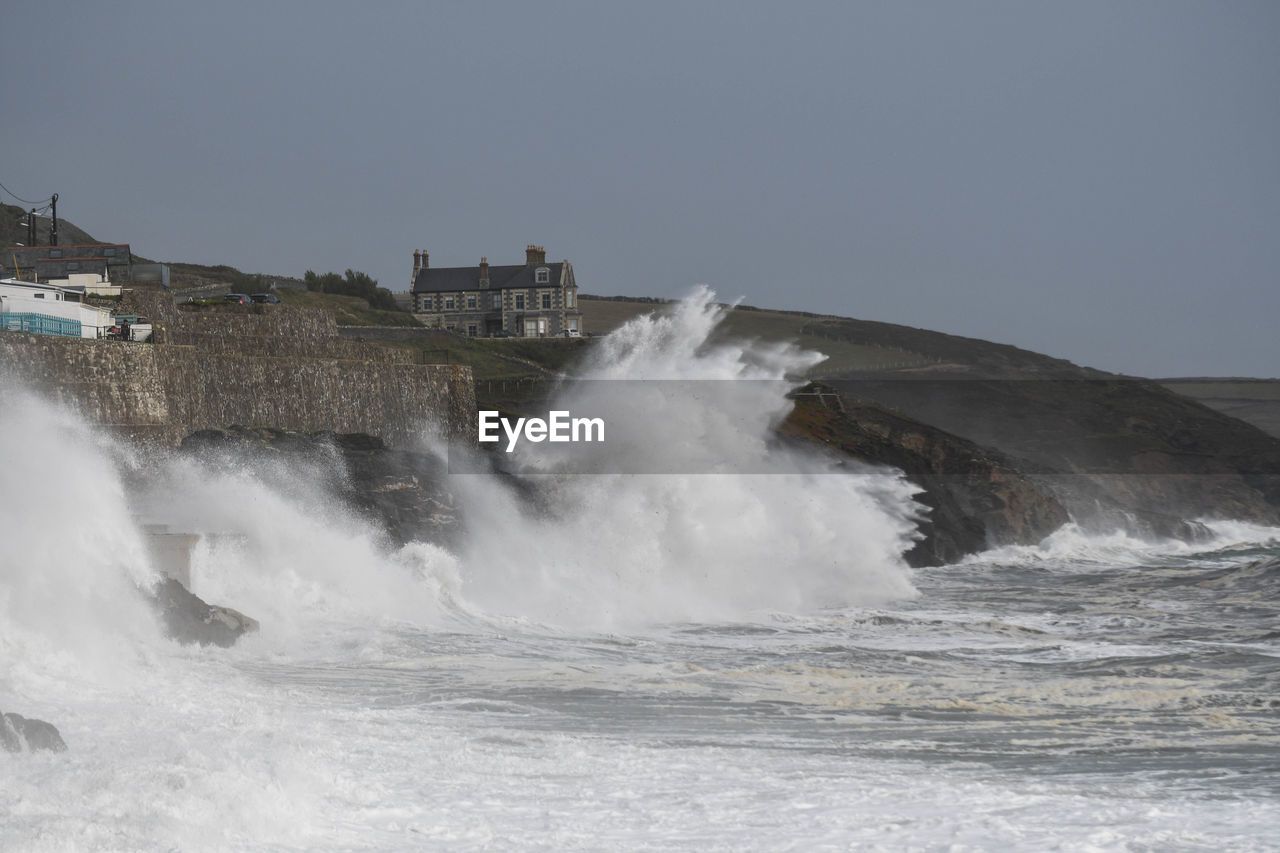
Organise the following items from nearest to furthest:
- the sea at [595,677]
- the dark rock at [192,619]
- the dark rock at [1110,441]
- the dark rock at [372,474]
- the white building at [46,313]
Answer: the sea at [595,677] < the dark rock at [192,619] < the dark rock at [372,474] < the white building at [46,313] < the dark rock at [1110,441]

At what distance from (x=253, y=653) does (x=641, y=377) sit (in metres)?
19.8

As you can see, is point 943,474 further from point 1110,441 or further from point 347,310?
point 347,310

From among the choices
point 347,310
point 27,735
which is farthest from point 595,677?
point 347,310

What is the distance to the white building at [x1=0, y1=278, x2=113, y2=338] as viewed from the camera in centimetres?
3006

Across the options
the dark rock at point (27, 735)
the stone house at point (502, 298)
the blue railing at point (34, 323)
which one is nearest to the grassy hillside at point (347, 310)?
the stone house at point (502, 298)

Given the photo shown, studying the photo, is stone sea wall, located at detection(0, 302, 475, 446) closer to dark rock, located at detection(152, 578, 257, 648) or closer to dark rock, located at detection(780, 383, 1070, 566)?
dark rock, located at detection(152, 578, 257, 648)

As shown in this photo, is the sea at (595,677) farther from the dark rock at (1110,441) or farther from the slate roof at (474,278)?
the slate roof at (474,278)

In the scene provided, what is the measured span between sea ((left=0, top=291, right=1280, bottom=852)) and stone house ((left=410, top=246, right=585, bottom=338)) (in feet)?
124

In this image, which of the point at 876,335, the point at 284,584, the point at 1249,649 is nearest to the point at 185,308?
the point at 284,584

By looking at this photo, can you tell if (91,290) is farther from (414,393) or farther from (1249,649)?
(1249,649)

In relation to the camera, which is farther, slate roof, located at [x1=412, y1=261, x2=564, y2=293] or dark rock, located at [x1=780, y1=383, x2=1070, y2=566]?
slate roof, located at [x1=412, y1=261, x2=564, y2=293]

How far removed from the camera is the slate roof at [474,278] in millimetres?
69375

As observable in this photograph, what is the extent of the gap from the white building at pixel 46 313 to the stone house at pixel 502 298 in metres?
34.6

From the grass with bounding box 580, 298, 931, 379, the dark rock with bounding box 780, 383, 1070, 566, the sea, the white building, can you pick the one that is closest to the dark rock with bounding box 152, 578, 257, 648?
the sea
